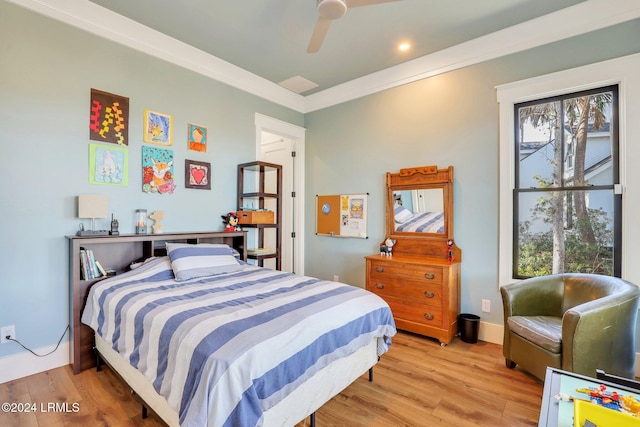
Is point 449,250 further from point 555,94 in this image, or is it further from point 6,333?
point 6,333

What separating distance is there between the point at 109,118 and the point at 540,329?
3.96 metres

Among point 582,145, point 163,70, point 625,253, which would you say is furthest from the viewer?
point 163,70

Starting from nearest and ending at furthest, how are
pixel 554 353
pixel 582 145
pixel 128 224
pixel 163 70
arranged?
pixel 554 353 → pixel 582 145 → pixel 128 224 → pixel 163 70

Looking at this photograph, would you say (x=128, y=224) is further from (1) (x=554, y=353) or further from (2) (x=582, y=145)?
(2) (x=582, y=145)

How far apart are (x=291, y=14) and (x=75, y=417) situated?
11.2ft

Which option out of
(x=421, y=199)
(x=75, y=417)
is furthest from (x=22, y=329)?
(x=421, y=199)

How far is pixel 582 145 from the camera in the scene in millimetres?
2662

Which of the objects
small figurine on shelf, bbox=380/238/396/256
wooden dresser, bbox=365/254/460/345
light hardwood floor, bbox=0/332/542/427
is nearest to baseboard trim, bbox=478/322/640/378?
wooden dresser, bbox=365/254/460/345

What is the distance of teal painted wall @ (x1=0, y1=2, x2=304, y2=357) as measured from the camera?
2242 millimetres

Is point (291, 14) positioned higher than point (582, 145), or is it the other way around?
point (291, 14)

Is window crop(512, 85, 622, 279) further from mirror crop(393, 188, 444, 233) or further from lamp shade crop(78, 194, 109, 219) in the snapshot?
lamp shade crop(78, 194, 109, 219)

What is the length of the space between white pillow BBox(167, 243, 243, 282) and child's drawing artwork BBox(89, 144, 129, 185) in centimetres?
80

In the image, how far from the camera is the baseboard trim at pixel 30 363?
7.23ft

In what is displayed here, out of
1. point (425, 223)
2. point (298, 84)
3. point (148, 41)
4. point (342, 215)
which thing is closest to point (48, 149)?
point (148, 41)
